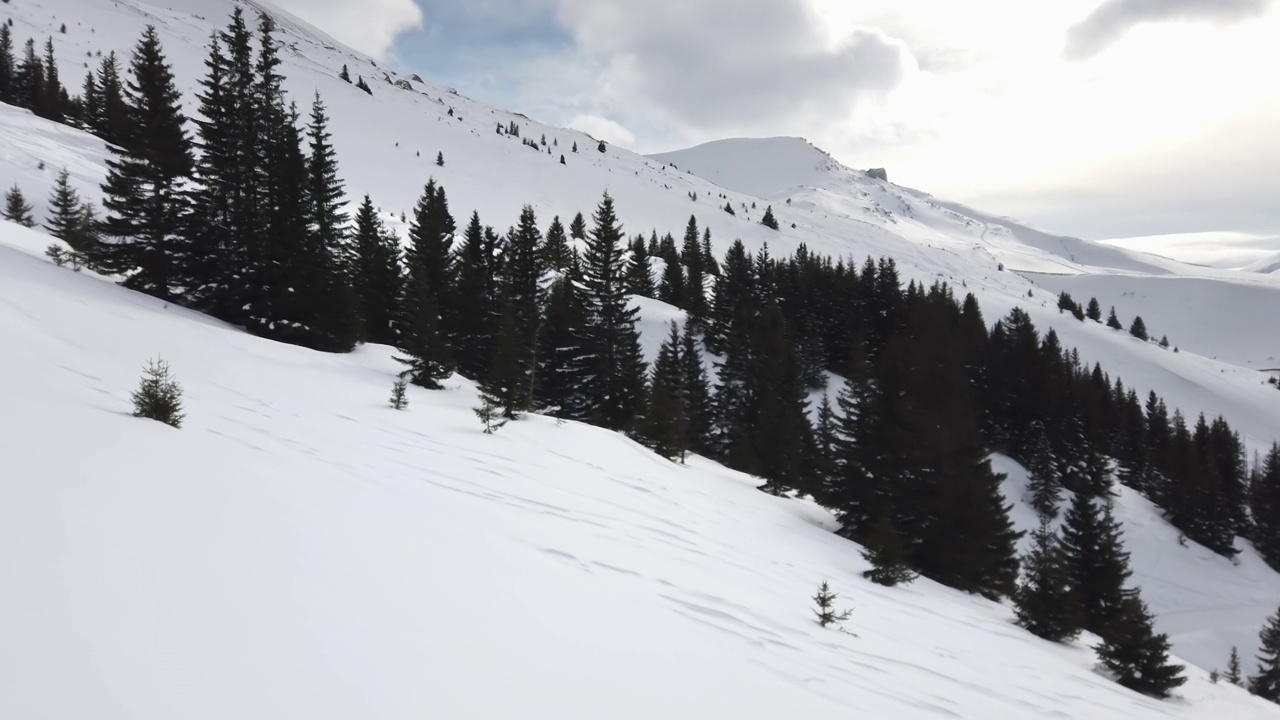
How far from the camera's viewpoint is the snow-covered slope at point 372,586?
262cm

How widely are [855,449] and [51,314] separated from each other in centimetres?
2170

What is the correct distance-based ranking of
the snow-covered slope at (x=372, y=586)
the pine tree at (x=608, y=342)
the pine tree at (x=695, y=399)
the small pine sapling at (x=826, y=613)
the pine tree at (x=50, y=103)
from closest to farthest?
the snow-covered slope at (x=372, y=586), the small pine sapling at (x=826, y=613), the pine tree at (x=608, y=342), the pine tree at (x=695, y=399), the pine tree at (x=50, y=103)

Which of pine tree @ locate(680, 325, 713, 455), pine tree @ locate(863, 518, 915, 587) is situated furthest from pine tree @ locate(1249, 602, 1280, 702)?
pine tree @ locate(680, 325, 713, 455)

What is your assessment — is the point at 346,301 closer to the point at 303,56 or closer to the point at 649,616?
the point at 649,616

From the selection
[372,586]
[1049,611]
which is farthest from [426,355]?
[1049,611]

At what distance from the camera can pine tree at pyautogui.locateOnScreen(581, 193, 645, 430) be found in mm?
33188

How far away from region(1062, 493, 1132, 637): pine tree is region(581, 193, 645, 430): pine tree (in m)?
18.2

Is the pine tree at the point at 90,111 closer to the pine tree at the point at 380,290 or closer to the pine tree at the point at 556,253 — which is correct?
the pine tree at the point at 380,290

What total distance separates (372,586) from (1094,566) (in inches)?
1004

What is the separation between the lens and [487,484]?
8047mm

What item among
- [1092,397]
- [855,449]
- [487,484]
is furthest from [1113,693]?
[1092,397]

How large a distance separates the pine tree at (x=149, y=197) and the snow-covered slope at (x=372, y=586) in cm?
1015

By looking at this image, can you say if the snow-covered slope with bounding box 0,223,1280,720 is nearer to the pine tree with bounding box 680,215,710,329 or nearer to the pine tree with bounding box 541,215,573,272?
the pine tree with bounding box 541,215,573,272

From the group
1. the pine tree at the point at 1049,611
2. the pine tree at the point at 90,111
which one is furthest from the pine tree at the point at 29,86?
the pine tree at the point at 1049,611
